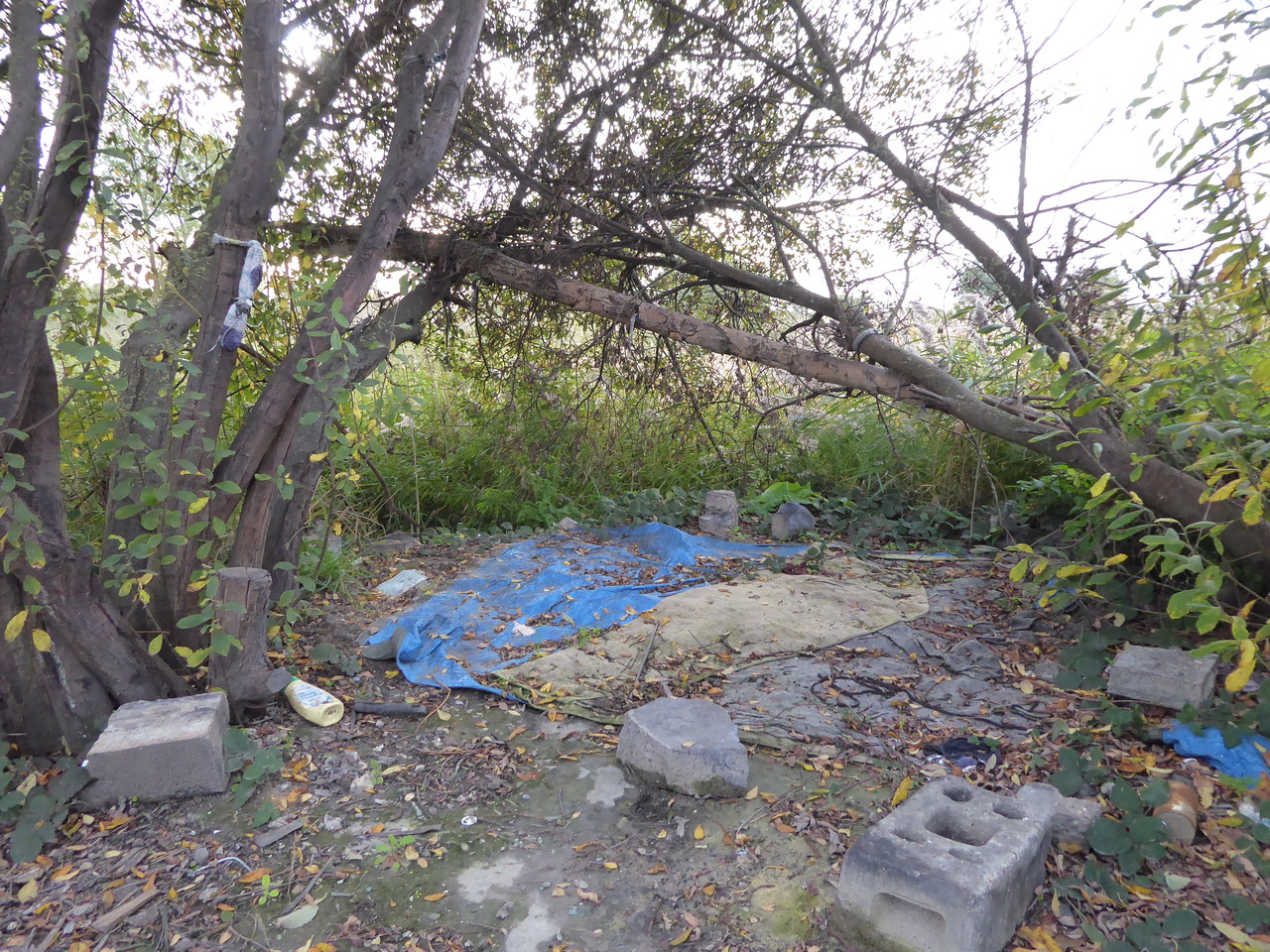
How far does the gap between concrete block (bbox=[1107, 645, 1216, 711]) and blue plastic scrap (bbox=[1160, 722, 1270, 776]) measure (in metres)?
0.12

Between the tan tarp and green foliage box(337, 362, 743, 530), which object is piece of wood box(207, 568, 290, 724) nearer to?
the tan tarp

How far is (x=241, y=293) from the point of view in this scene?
2820 millimetres

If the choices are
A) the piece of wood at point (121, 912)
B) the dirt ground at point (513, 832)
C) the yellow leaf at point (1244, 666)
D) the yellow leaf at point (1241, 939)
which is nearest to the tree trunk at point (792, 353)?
the dirt ground at point (513, 832)

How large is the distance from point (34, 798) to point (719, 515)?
13.8 feet

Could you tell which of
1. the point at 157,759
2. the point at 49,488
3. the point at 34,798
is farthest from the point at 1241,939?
the point at 49,488

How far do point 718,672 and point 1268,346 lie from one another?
2387 mm

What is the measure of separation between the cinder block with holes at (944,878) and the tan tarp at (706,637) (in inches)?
50.2

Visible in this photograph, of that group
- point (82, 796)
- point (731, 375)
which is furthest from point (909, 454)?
point (82, 796)

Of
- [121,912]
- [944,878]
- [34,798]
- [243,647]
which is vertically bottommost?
[121,912]

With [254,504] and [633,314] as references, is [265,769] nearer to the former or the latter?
[254,504]

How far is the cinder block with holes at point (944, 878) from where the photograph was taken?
69.5 inches

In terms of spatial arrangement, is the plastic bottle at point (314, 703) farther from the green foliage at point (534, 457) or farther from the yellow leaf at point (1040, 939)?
the green foliage at point (534, 457)

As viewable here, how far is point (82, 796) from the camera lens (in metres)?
2.42

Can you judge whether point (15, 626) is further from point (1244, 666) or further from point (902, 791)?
point (1244, 666)
